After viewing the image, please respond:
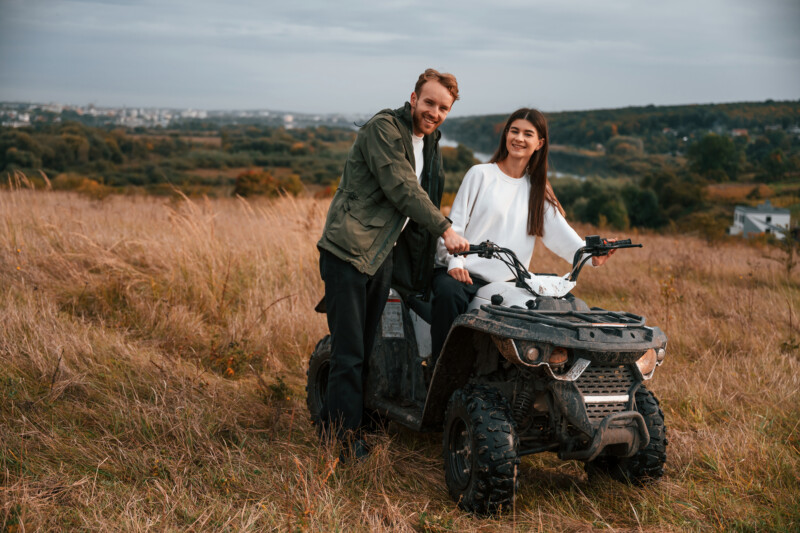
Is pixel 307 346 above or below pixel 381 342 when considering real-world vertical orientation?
below

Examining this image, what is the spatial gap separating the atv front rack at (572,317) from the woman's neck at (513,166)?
1030mm

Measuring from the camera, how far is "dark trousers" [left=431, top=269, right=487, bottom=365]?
3.43m

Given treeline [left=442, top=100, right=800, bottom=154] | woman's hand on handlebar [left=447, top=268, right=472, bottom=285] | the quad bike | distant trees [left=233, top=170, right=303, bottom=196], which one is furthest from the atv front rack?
treeline [left=442, top=100, right=800, bottom=154]

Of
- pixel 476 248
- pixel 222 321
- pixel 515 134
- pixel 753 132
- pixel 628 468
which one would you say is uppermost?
pixel 753 132

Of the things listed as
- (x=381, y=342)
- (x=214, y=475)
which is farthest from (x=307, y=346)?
(x=214, y=475)

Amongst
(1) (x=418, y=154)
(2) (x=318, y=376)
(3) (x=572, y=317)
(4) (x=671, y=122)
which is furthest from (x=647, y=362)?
(4) (x=671, y=122)

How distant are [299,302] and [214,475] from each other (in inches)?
140

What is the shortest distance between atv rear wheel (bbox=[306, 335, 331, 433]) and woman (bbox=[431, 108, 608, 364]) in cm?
98

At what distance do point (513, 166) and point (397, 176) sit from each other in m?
0.74

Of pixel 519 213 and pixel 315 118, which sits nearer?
pixel 519 213

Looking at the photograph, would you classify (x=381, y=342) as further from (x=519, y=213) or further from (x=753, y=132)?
(x=753, y=132)

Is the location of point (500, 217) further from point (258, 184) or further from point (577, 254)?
point (258, 184)

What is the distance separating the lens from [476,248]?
124 inches

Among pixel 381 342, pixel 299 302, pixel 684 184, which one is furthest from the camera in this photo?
pixel 684 184
